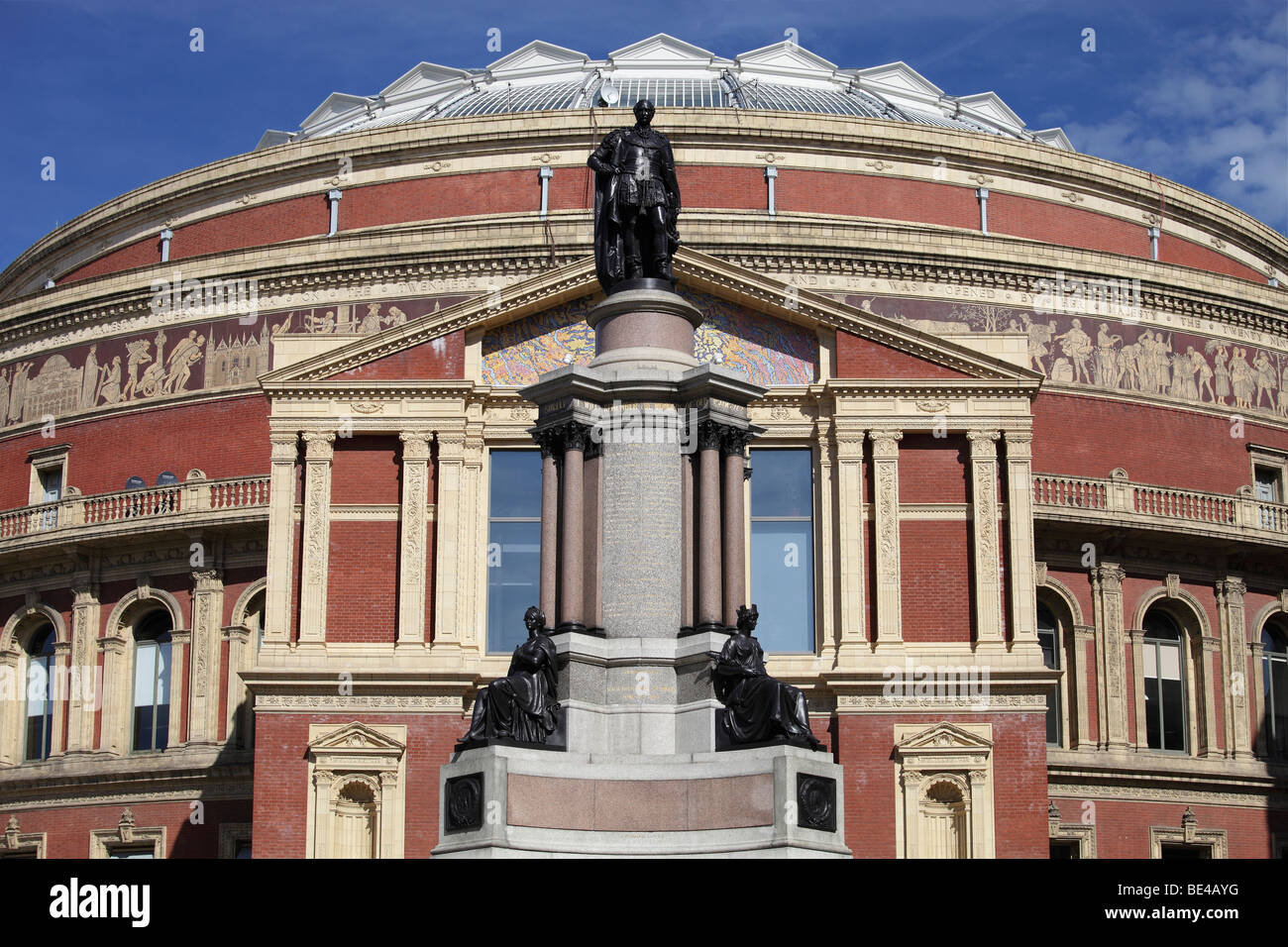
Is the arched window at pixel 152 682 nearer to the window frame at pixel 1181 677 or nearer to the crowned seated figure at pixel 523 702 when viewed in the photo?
the window frame at pixel 1181 677

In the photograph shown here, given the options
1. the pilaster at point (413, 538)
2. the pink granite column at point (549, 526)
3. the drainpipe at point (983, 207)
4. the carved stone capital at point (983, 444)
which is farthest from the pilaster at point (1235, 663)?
the pink granite column at point (549, 526)

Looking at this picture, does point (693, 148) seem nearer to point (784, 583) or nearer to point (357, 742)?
point (784, 583)

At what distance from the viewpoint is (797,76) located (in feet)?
237

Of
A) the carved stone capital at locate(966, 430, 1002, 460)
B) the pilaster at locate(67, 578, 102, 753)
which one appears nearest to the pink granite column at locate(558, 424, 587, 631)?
the carved stone capital at locate(966, 430, 1002, 460)

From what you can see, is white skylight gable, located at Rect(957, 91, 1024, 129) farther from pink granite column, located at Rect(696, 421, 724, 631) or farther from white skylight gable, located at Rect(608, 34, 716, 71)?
pink granite column, located at Rect(696, 421, 724, 631)

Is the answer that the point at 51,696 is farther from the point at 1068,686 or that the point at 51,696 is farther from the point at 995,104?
the point at 995,104

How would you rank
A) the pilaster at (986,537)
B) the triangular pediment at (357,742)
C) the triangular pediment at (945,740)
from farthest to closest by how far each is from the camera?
1. the pilaster at (986,537)
2. the triangular pediment at (357,742)
3. the triangular pediment at (945,740)

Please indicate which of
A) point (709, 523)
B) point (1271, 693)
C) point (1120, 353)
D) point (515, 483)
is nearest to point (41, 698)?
point (515, 483)

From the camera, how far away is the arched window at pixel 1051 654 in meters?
51.2

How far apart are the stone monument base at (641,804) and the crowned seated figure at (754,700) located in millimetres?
264

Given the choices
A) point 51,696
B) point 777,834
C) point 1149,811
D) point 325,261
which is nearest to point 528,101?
point 325,261

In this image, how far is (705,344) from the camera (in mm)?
46969

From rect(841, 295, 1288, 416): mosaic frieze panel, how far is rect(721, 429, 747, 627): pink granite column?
1051 inches

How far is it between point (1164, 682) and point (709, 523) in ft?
97.3
